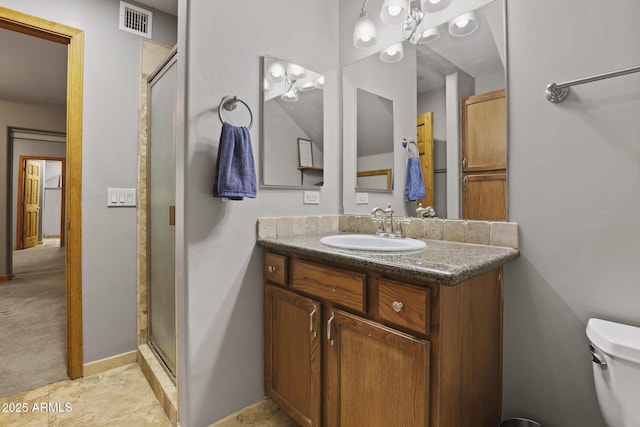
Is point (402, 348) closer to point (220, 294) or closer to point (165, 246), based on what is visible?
point (220, 294)

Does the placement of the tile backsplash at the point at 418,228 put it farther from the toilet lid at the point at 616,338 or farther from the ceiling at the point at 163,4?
the ceiling at the point at 163,4

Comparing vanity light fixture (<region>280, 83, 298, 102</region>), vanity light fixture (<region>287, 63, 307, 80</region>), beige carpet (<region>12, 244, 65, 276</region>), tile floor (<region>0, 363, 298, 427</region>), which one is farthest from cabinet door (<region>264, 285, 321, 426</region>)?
beige carpet (<region>12, 244, 65, 276</region>)

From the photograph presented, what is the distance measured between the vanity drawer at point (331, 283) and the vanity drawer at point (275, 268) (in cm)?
6

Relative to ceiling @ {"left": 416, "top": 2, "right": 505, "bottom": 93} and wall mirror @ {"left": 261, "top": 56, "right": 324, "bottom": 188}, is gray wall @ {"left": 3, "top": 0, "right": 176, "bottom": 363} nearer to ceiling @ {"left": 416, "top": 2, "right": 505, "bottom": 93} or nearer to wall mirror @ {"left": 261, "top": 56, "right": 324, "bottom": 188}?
wall mirror @ {"left": 261, "top": 56, "right": 324, "bottom": 188}

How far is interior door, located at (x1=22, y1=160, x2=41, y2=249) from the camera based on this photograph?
6215 mm

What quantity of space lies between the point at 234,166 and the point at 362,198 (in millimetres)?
821

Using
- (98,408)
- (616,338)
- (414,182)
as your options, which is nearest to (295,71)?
(414,182)

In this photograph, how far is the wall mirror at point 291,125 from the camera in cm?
162

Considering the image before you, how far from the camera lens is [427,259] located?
1012 millimetres

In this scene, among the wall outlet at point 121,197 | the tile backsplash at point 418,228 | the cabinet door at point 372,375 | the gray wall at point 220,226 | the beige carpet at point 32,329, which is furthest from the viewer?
the wall outlet at point 121,197

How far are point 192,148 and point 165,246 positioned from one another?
2.71ft

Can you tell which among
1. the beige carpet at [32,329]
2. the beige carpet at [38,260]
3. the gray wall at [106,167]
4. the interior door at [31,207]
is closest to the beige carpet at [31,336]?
the beige carpet at [32,329]

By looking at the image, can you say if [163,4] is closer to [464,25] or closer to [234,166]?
[234,166]

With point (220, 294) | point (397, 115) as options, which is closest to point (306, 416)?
point (220, 294)
